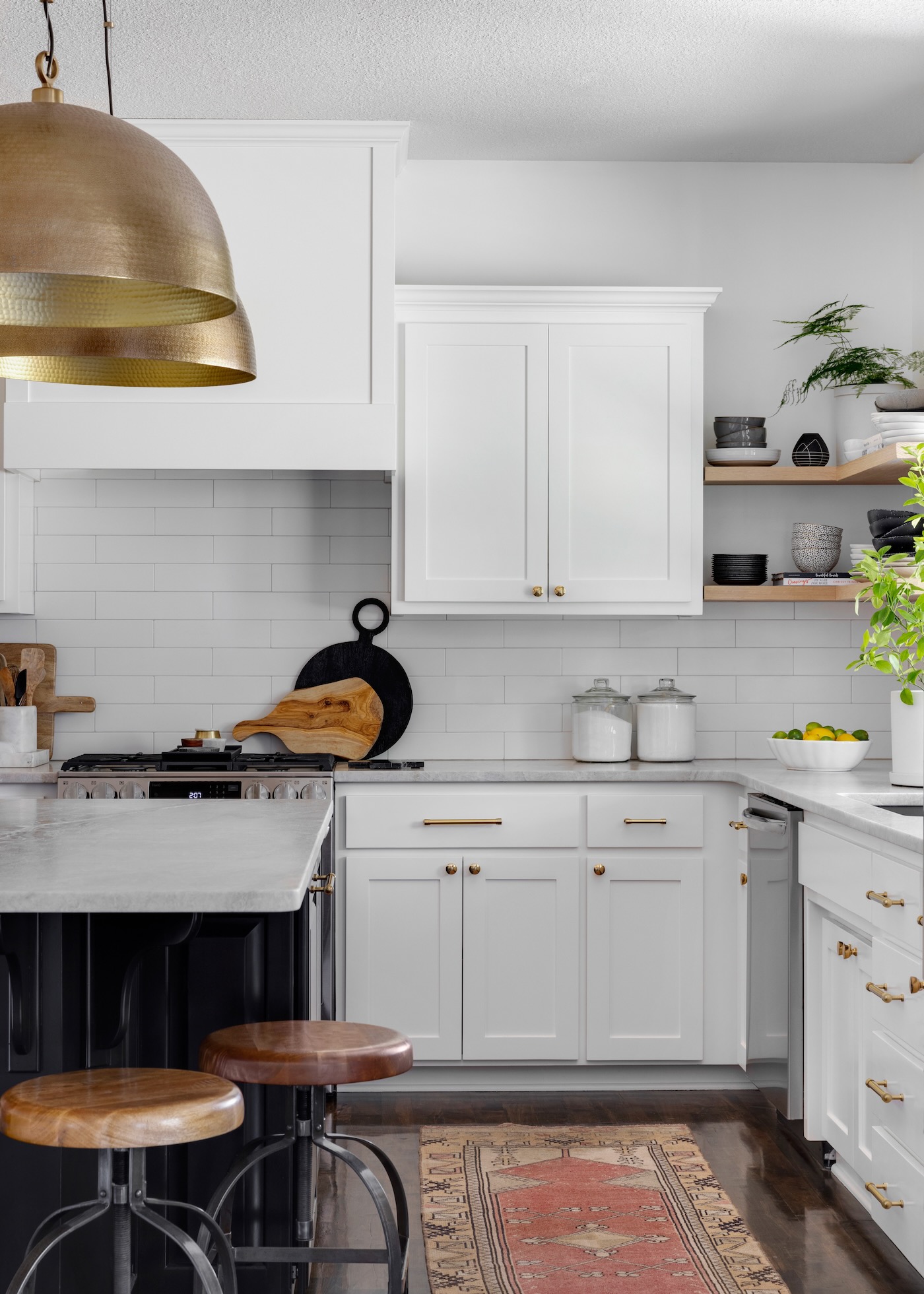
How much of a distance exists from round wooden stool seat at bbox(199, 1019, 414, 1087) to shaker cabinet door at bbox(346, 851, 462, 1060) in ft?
5.11

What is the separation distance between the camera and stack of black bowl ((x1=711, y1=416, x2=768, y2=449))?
4.05 metres

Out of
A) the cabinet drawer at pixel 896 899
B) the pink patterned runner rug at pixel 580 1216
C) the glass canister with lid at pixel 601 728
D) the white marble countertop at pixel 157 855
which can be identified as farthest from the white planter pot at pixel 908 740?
the white marble countertop at pixel 157 855

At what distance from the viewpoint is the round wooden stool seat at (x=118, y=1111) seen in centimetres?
154

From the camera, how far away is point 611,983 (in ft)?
12.2

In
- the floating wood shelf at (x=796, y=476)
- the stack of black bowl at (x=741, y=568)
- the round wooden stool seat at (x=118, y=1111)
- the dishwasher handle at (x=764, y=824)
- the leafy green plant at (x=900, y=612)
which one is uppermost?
the floating wood shelf at (x=796, y=476)

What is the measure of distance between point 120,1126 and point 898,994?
63.0 inches

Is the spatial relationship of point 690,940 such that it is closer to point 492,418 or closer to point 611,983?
point 611,983

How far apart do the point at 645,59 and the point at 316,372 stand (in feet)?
4.29

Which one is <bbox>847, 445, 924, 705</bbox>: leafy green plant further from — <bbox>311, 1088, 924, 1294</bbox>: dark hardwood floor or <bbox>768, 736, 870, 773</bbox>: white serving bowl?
<bbox>311, 1088, 924, 1294</bbox>: dark hardwood floor

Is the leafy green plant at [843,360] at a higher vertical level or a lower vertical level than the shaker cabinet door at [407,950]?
higher

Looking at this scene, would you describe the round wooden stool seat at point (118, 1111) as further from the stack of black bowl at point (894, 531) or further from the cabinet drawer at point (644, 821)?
the stack of black bowl at point (894, 531)

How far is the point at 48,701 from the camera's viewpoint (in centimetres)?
419

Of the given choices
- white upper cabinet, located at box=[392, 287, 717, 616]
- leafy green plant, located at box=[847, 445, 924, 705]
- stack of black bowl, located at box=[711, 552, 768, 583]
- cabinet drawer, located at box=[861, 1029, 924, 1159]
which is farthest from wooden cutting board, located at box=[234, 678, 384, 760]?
cabinet drawer, located at box=[861, 1029, 924, 1159]

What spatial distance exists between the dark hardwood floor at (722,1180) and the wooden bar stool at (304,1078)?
17.1 inches
